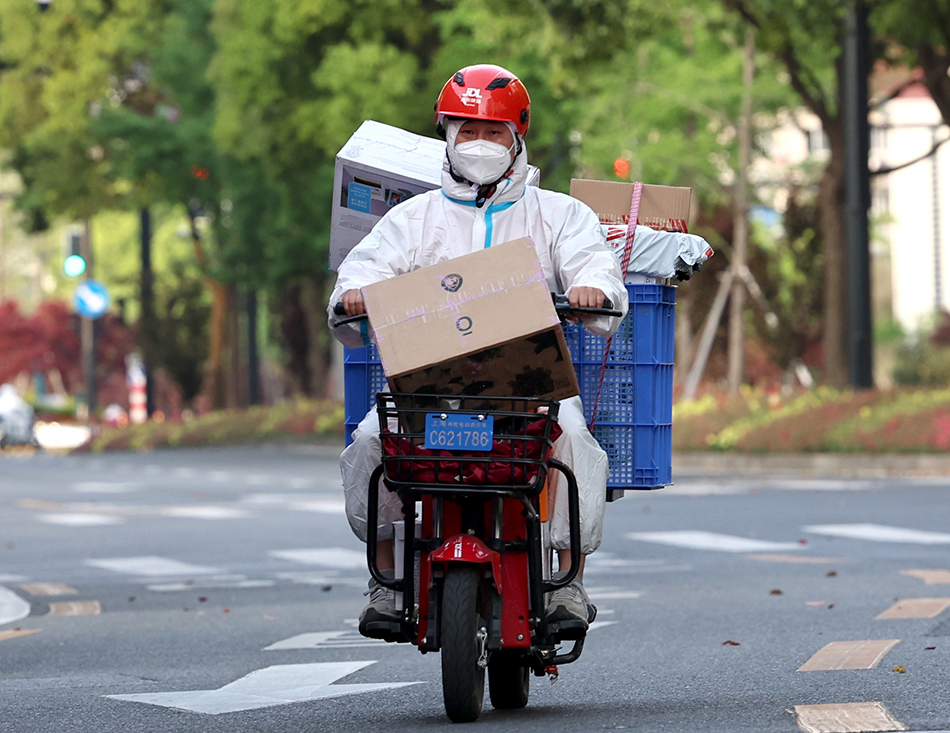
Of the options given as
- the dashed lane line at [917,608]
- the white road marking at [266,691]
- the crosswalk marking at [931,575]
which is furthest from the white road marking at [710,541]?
the white road marking at [266,691]

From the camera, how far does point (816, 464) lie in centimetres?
2389

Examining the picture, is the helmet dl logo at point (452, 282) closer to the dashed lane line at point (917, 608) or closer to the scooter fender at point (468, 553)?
the scooter fender at point (468, 553)

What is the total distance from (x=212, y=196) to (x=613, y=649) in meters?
→ 34.0

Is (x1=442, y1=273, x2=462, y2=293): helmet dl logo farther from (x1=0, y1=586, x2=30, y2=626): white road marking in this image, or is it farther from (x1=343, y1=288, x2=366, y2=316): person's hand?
(x1=0, y1=586, x2=30, y2=626): white road marking

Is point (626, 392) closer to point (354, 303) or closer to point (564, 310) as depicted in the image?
point (564, 310)

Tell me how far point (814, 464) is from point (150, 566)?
12.1 meters

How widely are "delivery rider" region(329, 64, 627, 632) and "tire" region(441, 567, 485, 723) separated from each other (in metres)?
0.30

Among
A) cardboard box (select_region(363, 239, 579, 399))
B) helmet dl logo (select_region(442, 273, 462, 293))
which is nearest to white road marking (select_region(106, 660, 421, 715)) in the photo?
cardboard box (select_region(363, 239, 579, 399))

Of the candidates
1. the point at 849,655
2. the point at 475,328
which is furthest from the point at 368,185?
the point at 849,655

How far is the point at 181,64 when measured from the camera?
134ft

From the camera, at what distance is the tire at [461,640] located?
572 cm

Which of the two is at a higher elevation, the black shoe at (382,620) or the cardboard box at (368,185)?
the cardboard box at (368,185)

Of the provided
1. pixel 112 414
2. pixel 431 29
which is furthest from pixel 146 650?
pixel 112 414

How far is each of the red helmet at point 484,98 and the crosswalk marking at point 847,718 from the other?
1992 mm
